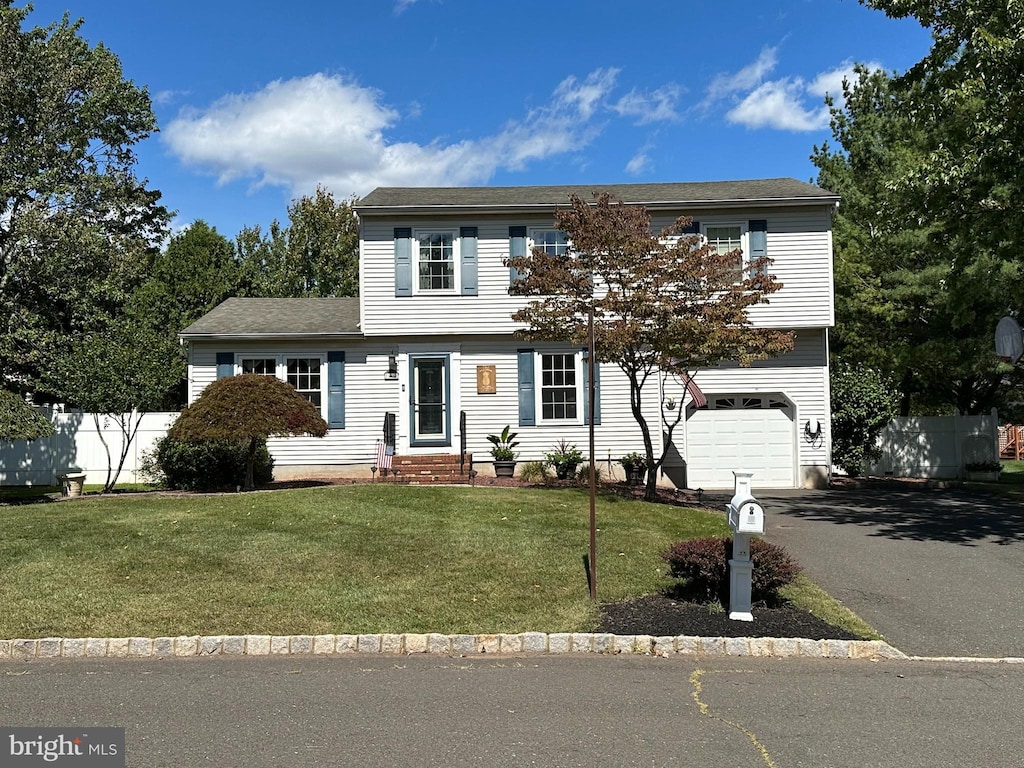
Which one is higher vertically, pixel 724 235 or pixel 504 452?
pixel 724 235

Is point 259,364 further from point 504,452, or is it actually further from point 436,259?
point 504,452

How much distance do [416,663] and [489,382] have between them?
41.9 feet

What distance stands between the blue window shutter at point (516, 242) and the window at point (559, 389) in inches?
80.7

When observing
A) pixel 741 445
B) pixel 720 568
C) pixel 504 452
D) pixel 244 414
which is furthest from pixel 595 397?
pixel 720 568

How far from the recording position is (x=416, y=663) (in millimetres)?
6660

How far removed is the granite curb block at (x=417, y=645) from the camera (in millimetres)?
6863

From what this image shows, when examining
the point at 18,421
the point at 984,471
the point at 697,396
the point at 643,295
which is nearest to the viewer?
the point at 643,295

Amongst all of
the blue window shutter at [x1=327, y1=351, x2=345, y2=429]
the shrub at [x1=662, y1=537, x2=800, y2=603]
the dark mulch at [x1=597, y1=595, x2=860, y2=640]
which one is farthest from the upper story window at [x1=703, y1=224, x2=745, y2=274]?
the dark mulch at [x1=597, y1=595, x2=860, y2=640]

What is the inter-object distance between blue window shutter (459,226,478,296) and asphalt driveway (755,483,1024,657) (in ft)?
26.1

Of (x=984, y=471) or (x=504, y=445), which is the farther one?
(x=984, y=471)

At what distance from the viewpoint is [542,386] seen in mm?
19266

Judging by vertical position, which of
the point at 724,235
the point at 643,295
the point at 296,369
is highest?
the point at 724,235

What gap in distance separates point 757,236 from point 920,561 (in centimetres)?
1040

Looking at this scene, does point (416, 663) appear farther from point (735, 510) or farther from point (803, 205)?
point (803, 205)
